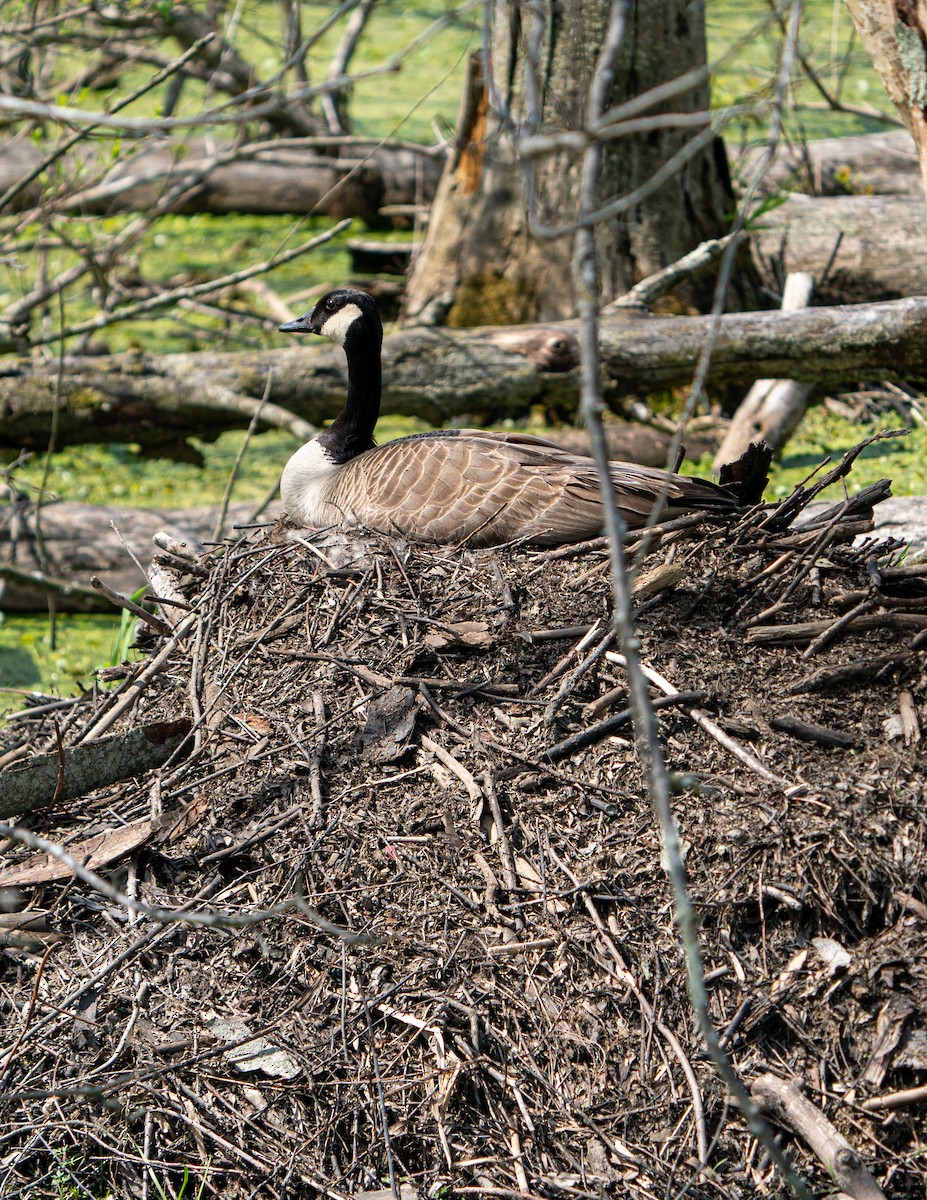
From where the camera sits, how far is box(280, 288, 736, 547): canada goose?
407cm

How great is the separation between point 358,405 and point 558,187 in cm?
274

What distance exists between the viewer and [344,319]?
528cm

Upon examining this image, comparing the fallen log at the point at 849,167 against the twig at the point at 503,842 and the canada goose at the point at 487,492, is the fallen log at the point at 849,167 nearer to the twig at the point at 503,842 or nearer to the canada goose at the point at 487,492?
the canada goose at the point at 487,492

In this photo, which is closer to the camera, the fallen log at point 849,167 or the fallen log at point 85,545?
the fallen log at point 85,545

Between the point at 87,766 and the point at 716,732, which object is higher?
the point at 716,732

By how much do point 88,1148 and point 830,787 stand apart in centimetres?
224

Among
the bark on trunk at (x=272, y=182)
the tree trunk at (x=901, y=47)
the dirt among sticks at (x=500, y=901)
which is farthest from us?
the bark on trunk at (x=272, y=182)

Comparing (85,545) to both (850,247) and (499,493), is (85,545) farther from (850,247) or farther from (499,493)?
(850,247)

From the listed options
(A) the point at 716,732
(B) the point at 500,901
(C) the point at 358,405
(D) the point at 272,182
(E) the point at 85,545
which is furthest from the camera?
(D) the point at 272,182

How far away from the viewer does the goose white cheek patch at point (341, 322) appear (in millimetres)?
5191

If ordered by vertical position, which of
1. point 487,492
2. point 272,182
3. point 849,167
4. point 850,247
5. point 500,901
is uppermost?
point 849,167

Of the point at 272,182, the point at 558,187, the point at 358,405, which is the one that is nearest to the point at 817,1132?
the point at 358,405

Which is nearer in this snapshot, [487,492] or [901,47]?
[901,47]

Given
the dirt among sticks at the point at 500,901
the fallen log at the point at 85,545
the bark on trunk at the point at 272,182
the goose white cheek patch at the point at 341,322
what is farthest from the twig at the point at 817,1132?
the bark on trunk at the point at 272,182
